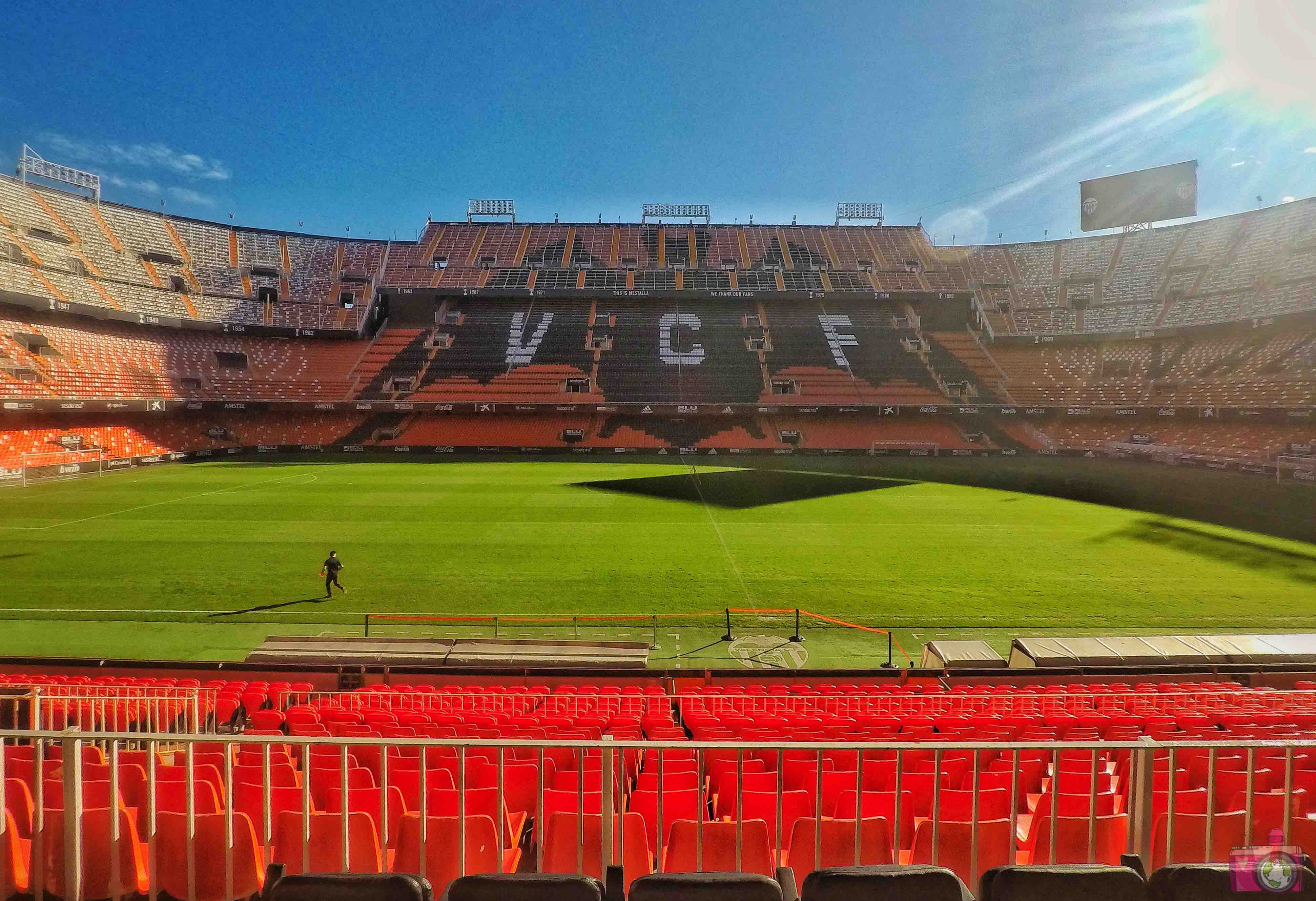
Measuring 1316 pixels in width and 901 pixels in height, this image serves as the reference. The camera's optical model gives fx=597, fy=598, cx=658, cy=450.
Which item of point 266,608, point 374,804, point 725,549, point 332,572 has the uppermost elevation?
point 374,804

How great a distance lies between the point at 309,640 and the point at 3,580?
10848 mm

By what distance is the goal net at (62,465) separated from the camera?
31094mm

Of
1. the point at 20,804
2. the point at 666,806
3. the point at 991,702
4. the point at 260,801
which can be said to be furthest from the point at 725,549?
the point at 20,804

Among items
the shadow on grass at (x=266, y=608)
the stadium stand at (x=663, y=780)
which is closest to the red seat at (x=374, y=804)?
the stadium stand at (x=663, y=780)

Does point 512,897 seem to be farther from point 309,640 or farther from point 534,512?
point 534,512

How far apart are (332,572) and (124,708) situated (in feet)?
21.5

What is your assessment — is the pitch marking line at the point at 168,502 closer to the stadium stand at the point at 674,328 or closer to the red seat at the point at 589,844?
the stadium stand at the point at 674,328

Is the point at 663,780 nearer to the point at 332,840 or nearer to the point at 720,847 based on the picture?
the point at 720,847

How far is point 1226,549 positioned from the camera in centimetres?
1827

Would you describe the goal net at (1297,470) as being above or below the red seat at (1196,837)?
above

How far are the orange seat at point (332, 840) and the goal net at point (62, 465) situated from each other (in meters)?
39.5

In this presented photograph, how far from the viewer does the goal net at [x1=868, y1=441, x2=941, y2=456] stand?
43.4 metres

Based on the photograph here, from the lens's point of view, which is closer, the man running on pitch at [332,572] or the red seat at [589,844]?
the red seat at [589,844]

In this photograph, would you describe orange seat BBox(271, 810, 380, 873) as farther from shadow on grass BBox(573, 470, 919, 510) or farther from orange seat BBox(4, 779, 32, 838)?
shadow on grass BBox(573, 470, 919, 510)
